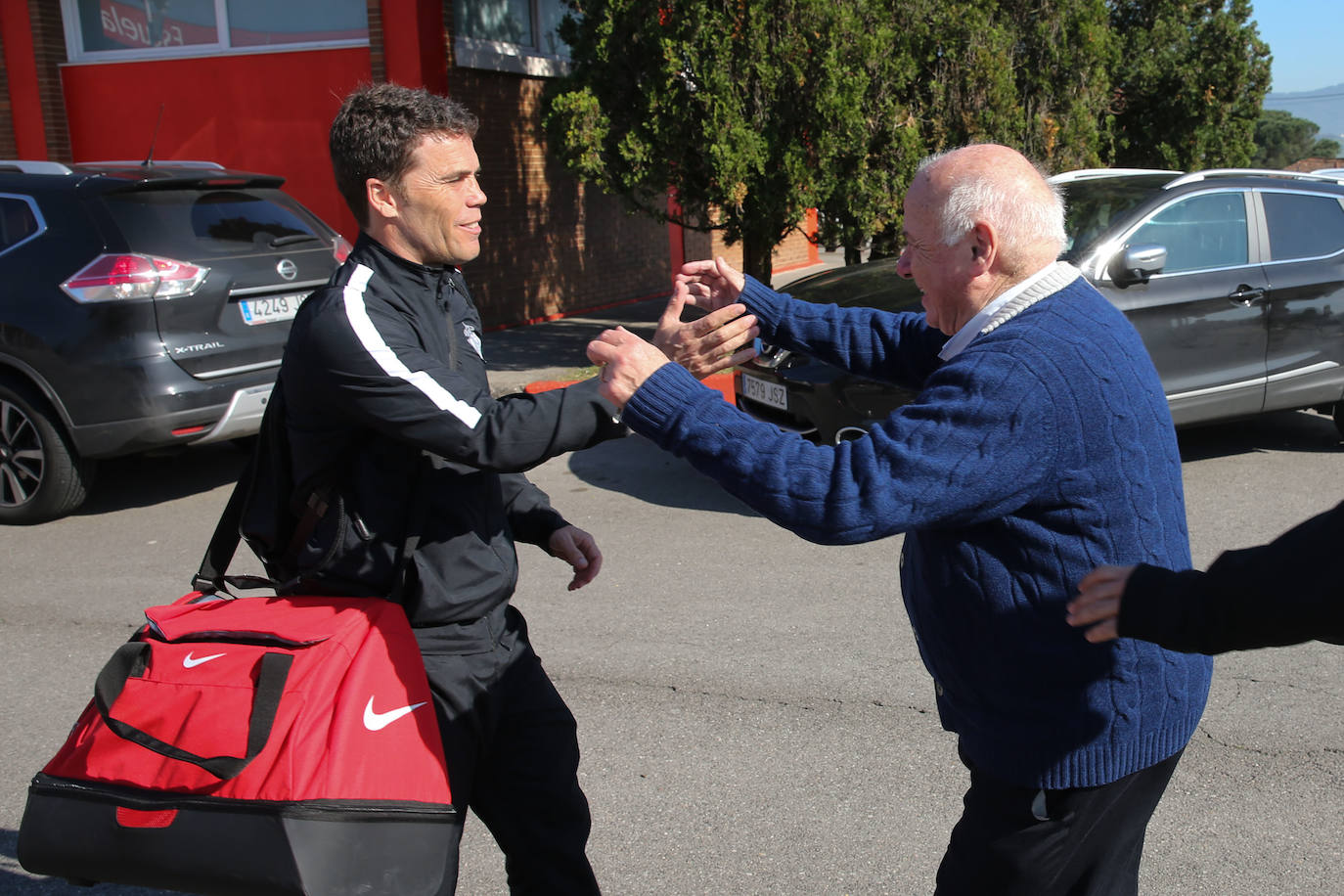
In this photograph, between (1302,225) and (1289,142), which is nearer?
(1302,225)

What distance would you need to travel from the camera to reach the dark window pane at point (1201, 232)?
652cm

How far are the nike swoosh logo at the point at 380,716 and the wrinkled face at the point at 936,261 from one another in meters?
1.09

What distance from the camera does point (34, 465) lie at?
6371 mm

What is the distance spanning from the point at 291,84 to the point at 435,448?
1075 cm

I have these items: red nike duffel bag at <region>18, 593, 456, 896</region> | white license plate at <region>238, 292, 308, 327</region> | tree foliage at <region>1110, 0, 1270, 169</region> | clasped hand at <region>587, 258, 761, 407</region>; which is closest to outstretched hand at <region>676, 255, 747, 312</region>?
clasped hand at <region>587, 258, 761, 407</region>

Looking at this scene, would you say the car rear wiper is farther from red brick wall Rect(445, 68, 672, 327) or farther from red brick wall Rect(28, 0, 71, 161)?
red brick wall Rect(28, 0, 71, 161)

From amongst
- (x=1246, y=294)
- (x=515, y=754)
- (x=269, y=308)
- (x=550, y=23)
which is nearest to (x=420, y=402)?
(x=515, y=754)

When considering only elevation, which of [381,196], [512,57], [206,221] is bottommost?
[206,221]

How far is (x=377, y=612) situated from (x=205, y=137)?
37.3 ft

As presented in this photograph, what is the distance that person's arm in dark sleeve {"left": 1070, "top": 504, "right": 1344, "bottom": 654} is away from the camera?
1.54 meters

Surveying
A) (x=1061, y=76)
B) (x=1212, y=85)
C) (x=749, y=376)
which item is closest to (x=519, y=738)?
(x=749, y=376)

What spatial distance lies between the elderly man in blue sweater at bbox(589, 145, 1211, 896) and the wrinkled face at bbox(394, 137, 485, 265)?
17.6 inches

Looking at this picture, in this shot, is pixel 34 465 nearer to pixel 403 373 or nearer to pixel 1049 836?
pixel 403 373

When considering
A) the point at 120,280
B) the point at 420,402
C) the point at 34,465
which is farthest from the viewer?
the point at 34,465
